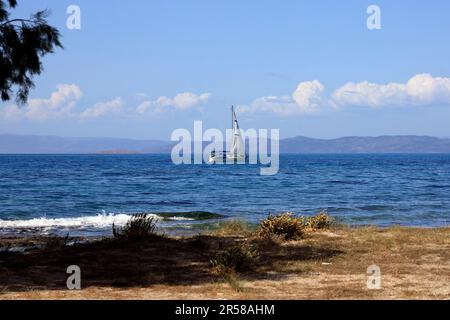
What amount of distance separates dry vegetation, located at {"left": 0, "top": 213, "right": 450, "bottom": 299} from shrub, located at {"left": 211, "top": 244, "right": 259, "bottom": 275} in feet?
0.06

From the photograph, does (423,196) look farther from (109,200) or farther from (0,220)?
(0,220)

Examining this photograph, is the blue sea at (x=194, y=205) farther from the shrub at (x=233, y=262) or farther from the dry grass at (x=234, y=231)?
the shrub at (x=233, y=262)

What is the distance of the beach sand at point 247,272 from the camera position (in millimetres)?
9016

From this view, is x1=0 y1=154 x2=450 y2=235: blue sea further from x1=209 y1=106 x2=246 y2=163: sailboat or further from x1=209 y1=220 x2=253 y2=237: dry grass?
x1=209 y1=106 x2=246 y2=163: sailboat

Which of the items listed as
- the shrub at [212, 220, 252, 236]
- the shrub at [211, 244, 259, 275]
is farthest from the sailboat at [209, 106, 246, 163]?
the shrub at [211, 244, 259, 275]

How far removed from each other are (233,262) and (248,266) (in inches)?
15.2

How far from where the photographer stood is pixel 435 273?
34.7 feet

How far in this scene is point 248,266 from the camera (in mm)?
11062

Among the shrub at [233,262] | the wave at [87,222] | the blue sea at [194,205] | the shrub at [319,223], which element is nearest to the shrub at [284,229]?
the shrub at [319,223]

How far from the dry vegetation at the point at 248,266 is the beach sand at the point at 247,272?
0.6 inches

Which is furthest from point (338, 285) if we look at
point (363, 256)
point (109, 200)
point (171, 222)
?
point (109, 200)

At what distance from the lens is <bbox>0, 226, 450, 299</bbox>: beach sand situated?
355 inches

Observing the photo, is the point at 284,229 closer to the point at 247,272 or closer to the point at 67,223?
the point at 247,272
